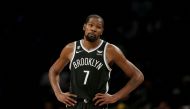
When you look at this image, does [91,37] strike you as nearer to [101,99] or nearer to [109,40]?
[101,99]

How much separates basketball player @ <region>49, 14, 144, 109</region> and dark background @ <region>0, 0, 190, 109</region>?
328 cm

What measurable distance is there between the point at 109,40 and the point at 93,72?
15.1ft

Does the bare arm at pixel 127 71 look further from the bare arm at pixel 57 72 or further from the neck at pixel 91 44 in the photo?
the bare arm at pixel 57 72

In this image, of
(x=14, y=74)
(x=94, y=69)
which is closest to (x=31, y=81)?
(x=14, y=74)

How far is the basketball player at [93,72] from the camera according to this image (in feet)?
15.4

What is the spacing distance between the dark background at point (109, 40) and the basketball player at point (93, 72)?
3.28 meters

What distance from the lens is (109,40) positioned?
9320 mm

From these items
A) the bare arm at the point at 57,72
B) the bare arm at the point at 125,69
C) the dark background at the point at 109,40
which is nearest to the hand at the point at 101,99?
the bare arm at the point at 125,69

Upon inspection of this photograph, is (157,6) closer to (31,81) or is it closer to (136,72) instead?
(31,81)

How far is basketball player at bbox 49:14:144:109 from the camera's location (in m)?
4.69

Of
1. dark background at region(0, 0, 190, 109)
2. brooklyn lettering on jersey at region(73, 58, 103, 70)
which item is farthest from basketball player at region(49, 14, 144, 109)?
dark background at region(0, 0, 190, 109)

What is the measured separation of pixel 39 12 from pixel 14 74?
1.37m

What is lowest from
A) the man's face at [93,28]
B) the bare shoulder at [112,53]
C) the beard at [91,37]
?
the bare shoulder at [112,53]

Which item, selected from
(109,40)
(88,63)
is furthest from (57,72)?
(109,40)
